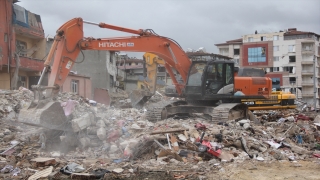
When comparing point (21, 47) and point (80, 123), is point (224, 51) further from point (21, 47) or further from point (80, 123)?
point (80, 123)

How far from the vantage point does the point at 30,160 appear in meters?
7.24

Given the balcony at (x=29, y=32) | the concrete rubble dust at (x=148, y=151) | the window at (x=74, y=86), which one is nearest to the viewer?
the concrete rubble dust at (x=148, y=151)

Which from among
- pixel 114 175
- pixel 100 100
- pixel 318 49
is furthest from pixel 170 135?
pixel 318 49

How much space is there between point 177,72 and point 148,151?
4839 mm

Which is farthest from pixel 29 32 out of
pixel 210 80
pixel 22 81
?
pixel 210 80

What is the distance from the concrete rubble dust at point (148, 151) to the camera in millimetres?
6551

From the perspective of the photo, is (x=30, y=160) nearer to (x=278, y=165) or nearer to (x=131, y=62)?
(x=278, y=165)

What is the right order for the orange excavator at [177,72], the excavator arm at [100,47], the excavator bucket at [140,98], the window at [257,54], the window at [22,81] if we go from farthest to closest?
the window at [257,54] < the window at [22,81] < the excavator bucket at [140,98] < the orange excavator at [177,72] < the excavator arm at [100,47]

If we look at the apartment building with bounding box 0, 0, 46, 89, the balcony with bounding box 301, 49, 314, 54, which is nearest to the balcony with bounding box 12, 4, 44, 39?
the apartment building with bounding box 0, 0, 46, 89

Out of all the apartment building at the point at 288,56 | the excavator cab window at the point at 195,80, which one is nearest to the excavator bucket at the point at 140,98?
the excavator cab window at the point at 195,80

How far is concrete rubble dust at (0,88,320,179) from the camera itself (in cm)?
655

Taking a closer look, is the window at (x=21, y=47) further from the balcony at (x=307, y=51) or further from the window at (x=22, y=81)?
the balcony at (x=307, y=51)

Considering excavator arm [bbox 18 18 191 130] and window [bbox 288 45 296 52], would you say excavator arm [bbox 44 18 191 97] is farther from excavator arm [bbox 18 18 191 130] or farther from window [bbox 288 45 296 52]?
window [bbox 288 45 296 52]

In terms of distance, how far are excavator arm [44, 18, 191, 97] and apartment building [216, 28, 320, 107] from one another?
48.4m
